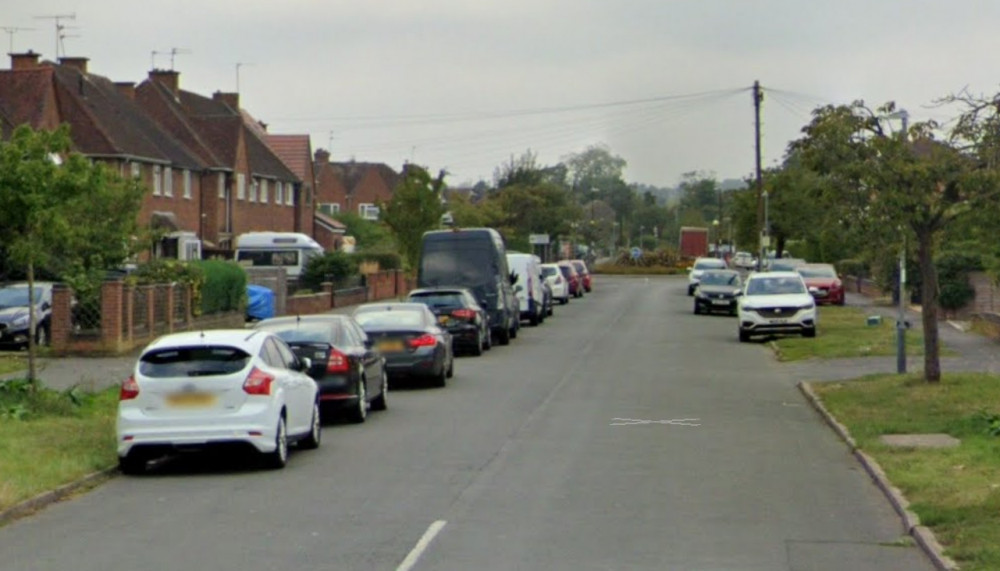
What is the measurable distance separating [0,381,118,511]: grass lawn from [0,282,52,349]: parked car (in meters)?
11.0

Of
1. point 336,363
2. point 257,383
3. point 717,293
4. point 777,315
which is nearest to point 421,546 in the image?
point 257,383

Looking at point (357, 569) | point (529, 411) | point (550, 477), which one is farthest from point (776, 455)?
point (357, 569)

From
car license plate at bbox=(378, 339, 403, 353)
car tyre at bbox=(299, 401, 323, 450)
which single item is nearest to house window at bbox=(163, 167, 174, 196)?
car license plate at bbox=(378, 339, 403, 353)

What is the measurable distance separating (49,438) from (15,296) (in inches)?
702

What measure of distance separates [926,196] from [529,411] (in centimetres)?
634

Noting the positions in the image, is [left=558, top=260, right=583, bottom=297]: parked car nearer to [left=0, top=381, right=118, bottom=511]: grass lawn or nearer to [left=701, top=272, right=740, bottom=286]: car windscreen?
[left=701, top=272, right=740, bottom=286]: car windscreen

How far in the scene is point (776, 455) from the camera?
17672 mm

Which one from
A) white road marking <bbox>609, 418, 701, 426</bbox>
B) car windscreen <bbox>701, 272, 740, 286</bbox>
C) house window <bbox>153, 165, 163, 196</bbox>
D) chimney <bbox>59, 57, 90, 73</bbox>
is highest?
chimney <bbox>59, 57, 90, 73</bbox>

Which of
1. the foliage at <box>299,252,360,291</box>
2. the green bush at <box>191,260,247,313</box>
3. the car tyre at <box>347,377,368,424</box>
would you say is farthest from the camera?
the foliage at <box>299,252,360,291</box>

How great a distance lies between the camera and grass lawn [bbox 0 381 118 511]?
14.6m

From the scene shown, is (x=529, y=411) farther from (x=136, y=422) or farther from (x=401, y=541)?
(x=401, y=541)

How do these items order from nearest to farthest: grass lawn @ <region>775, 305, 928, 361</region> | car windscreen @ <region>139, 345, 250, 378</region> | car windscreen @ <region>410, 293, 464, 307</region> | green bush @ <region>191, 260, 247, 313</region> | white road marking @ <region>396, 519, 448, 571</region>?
white road marking @ <region>396, 519, 448, 571</region> → car windscreen @ <region>139, 345, 250, 378</region> → car windscreen @ <region>410, 293, 464, 307</region> → grass lawn @ <region>775, 305, 928, 361</region> → green bush @ <region>191, 260, 247, 313</region>

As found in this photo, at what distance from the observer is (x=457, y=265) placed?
128ft

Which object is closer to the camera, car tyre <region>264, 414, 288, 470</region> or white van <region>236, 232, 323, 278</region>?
car tyre <region>264, 414, 288, 470</region>
